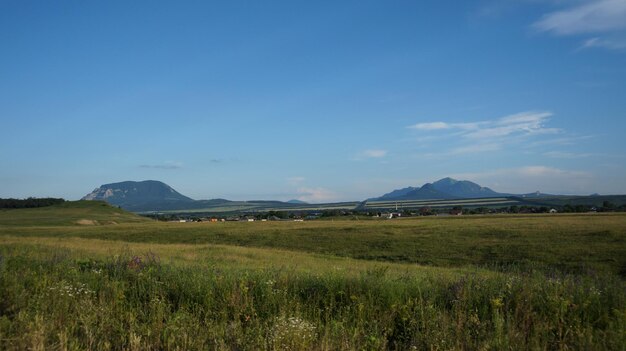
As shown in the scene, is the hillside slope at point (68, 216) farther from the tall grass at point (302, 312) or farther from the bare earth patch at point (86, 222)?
the tall grass at point (302, 312)

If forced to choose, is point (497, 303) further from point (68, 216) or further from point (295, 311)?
point (68, 216)

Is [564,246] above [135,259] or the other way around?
the other way around

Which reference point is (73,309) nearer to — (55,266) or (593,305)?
(55,266)

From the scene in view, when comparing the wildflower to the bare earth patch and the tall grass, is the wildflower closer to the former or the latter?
the tall grass

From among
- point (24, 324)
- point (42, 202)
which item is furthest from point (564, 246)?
point (42, 202)

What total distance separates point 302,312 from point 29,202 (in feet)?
528

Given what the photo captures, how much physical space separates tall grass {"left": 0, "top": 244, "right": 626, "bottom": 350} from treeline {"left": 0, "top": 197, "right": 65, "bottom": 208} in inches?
6050

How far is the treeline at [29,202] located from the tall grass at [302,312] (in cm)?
15367

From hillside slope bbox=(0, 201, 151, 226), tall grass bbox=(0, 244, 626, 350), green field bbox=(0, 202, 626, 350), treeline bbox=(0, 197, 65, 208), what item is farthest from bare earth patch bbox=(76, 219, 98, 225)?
tall grass bbox=(0, 244, 626, 350)

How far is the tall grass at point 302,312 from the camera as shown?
5742mm

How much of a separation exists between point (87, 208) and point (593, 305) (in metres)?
144

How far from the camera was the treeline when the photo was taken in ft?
461

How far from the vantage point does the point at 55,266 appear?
10.4 m

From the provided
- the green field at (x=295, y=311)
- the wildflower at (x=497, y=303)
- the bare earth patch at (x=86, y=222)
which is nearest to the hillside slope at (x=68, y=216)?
the bare earth patch at (x=86, y=222)
